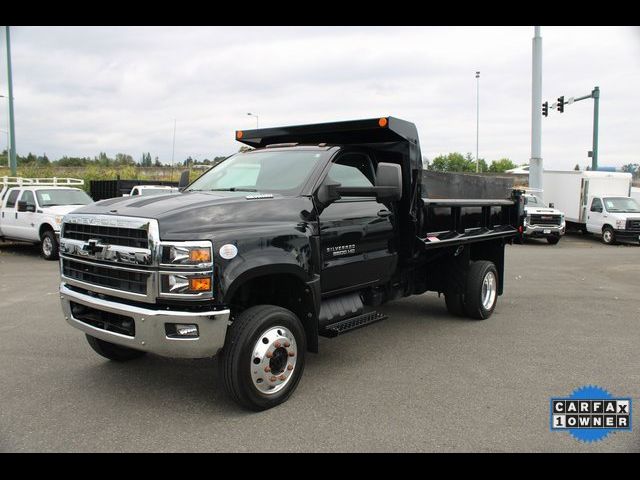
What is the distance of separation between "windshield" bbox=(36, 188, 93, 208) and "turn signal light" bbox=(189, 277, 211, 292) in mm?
12055

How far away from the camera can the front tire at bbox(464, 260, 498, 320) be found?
7297 mm

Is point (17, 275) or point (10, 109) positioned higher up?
point (10, 109)

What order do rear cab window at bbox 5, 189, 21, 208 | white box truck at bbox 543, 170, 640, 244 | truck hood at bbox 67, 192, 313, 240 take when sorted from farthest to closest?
white box truck at bbox 543, 170, 640, 244 → rear cab window at bbox 5, 189, 21, 208 → truck hood at bbox 67, 192, 313, 240

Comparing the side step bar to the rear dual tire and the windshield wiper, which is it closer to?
the windshield wiper

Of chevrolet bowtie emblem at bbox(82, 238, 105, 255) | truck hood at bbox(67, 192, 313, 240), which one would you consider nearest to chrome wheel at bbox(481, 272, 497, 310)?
truck hood at bbox(67, 192, 313, 240)

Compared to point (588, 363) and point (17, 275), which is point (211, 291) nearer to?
point (588, 363)

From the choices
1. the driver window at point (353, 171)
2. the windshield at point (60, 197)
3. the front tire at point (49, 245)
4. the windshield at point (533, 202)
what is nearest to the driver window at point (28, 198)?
the windshield at point (60, 197)

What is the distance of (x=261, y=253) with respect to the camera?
4207mm

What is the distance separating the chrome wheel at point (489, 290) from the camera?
765 cm

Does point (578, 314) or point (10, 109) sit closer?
point (578, 314)

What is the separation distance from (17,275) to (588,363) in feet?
34.9
